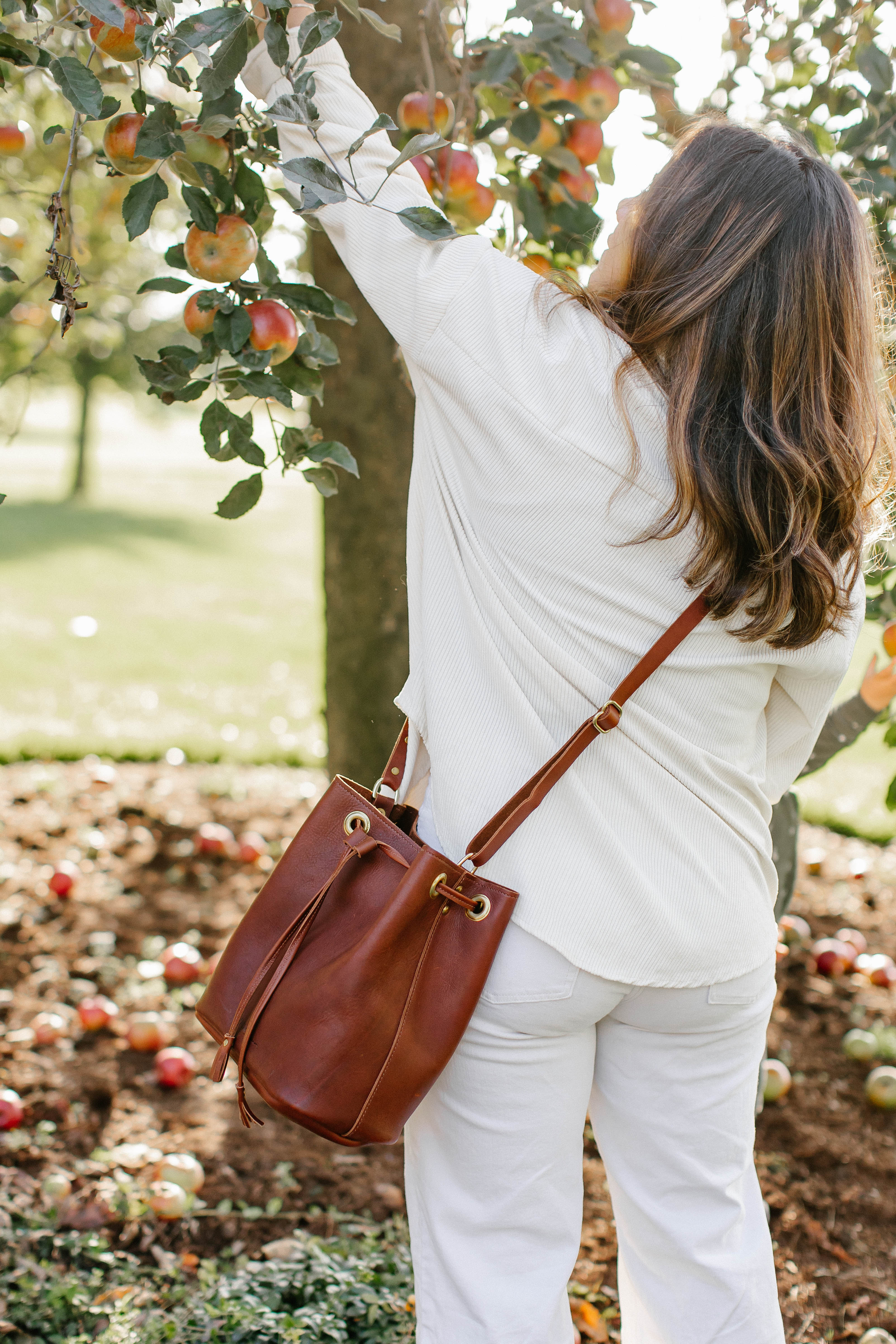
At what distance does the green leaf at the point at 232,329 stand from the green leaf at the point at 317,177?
0.85 feet

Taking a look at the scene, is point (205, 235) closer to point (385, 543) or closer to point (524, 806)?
point (524, 806)

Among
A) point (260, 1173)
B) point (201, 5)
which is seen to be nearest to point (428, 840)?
point (201, 5)

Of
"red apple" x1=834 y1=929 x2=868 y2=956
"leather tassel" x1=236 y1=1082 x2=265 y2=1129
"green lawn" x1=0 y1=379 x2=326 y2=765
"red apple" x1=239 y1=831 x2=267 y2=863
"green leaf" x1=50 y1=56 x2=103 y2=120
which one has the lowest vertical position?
"green lawn" x1=0 y1=379 x2=326 y2=765

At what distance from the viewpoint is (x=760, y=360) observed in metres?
1.06

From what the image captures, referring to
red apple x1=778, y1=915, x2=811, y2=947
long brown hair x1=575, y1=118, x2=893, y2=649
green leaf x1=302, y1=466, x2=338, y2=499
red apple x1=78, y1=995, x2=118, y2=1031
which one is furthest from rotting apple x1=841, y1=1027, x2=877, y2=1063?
green leaf x1=302, y1=466, x2=338, y2=499

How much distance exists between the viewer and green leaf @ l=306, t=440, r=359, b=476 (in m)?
1.44

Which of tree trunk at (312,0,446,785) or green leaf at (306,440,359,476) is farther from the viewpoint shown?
tree trunk at (312,0,446,785)

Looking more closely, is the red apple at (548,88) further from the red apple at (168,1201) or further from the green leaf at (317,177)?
the red apple at (168,1201)

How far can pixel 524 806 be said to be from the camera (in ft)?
3.65

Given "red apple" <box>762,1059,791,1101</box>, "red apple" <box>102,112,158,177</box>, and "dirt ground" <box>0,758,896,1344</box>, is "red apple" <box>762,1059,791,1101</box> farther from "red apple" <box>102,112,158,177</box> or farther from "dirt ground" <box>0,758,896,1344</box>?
"red apple" <box>102,112,158,177</box>

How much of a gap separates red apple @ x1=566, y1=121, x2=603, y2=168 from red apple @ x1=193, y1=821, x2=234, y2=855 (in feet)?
8.28

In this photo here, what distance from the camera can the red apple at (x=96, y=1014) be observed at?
2553 millimetres

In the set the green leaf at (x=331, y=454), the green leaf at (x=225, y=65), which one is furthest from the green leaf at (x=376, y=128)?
the green leaf at (x=331, y=454)

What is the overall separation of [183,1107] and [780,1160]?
4.29 feet
